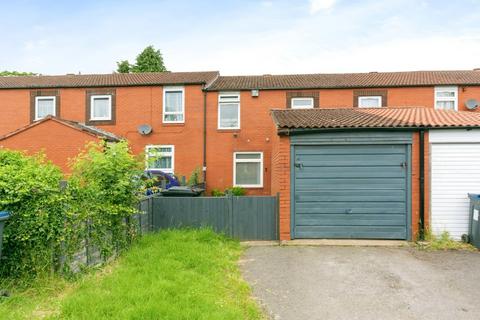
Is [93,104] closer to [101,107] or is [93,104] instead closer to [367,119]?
[101,107]

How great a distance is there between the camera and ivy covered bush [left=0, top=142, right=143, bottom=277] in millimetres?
4516

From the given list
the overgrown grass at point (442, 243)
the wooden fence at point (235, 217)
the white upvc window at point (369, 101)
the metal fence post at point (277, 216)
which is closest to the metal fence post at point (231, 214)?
the wooden fence at point (235, 217)

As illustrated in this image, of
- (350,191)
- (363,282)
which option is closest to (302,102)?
(350,191)

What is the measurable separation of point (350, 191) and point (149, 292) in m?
5.20

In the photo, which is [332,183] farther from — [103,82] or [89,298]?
[103,82]

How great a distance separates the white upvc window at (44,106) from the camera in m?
16.5

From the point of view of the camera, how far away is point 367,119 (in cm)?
830

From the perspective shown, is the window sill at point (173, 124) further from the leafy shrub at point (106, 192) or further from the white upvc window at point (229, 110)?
the leafy shrub at point (106, 192)

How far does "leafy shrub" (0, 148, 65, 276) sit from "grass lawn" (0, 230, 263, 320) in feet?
1.22

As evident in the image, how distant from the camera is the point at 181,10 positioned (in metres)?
11.0

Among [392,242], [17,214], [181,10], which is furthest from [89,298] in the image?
[181,10]

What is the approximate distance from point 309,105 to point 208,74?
5641mm

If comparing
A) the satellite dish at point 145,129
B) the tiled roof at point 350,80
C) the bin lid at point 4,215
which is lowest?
the bin lid at point 4,215

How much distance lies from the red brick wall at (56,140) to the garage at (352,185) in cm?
940
